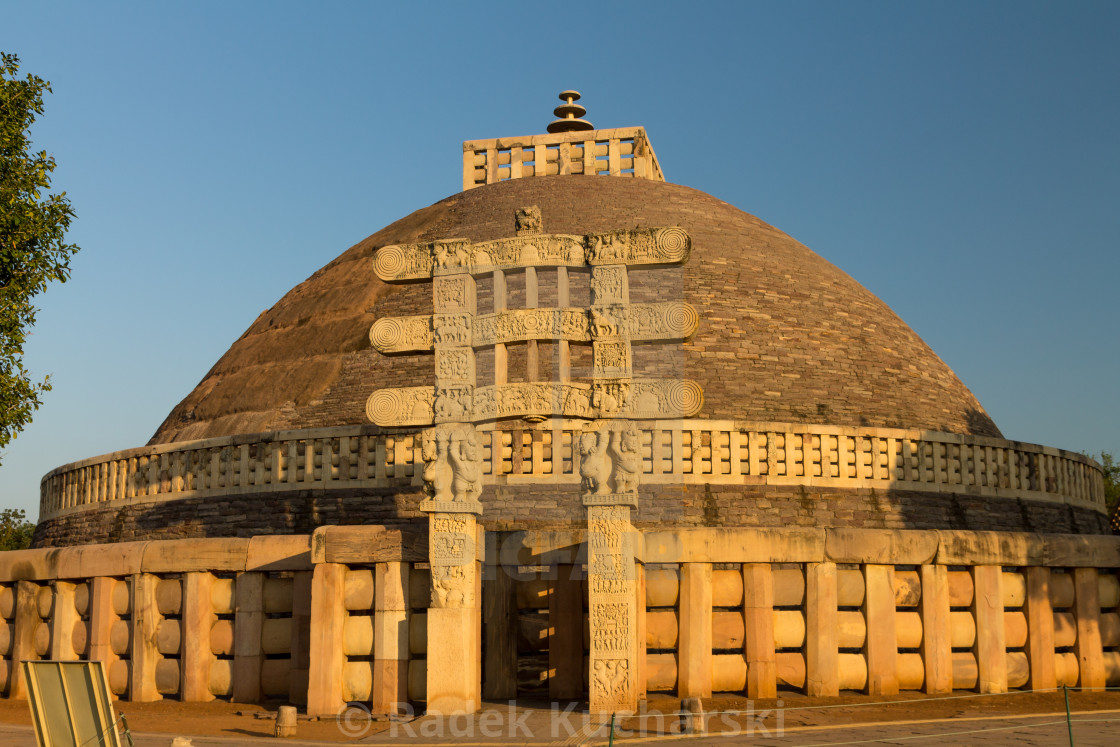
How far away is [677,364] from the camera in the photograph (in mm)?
19156

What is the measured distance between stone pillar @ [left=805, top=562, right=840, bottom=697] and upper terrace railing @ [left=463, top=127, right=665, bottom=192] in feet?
55.1

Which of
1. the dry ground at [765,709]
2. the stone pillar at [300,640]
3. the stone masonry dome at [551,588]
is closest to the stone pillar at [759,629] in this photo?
the stone masonry dome at [551,588]

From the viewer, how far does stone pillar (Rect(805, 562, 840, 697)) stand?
10.4 meters

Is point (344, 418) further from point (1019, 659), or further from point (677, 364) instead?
point (1019, 659)

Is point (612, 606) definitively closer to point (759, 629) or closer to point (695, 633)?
point (695, 633)

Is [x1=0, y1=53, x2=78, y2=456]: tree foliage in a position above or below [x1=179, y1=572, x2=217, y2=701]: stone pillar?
above

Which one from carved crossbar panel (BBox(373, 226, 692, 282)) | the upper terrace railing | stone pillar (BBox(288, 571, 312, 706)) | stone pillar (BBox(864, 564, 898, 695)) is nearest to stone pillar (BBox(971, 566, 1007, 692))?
stone pillar (BBox(864, 564, 898, 695))

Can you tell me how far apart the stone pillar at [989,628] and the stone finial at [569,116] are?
744 inches

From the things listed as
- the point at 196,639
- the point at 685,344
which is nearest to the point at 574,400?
the point at 196,639

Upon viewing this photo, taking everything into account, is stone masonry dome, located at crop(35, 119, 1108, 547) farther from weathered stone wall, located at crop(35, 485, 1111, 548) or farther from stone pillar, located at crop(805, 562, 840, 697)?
stone pillar, located at crop(805, 562, 840, 697)

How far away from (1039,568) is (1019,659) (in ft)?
3.04

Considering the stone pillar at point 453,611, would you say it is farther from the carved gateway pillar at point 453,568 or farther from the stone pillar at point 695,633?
the stone pillar at point 695,633

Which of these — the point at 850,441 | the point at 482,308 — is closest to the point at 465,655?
the point at 850,441

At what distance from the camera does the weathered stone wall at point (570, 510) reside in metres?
16.2
